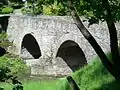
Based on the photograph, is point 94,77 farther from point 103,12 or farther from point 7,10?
point 7,10

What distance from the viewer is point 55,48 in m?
19.3

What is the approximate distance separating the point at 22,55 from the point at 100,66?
573 inches

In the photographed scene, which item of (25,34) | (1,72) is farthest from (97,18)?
(25,34)

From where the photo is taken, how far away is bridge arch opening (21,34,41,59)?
23.5m

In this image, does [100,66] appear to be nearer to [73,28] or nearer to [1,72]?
[1,72]

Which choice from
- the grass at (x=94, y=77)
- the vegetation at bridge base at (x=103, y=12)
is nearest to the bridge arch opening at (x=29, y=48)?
the grass at (x=94, y=77)

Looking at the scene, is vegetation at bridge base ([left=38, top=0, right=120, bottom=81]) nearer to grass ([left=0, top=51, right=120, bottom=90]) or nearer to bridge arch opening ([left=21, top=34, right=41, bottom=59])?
grass ([left=0, top=51, right=120, bottom=90])

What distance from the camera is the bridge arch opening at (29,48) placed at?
77.0ft

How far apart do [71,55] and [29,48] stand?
5267mm

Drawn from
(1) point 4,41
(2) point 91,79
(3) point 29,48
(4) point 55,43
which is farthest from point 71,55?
(2) point 91,79

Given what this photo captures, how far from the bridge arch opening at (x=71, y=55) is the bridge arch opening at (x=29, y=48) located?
3741 mm

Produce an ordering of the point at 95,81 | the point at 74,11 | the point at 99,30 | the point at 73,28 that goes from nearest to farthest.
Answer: the point at 74,11 → the point at 95,81 → the point at 99,30 → the point at 73,28

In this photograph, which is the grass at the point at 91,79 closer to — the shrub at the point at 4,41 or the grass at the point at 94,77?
the grass at the point at 94,77

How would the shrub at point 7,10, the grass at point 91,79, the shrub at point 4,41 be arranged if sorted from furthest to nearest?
the shrub at point 7,10 < the shrub at point 4,41 < the grass at point 91,79
